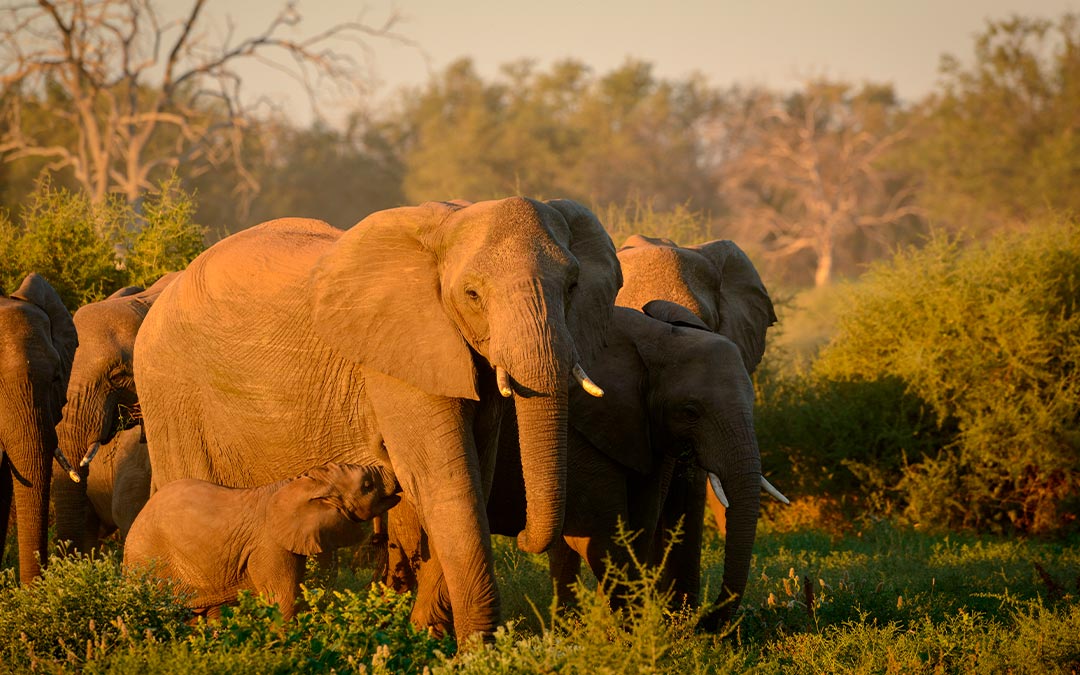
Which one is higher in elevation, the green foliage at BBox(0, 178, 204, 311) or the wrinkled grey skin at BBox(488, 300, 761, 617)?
the green foliage at BBox(0, 178, 204, 311)

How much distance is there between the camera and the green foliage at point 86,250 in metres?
9.76

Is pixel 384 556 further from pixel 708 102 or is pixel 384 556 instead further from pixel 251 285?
pixel 708 102

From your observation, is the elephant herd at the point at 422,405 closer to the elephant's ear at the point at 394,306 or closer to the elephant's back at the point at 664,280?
the elephant's ear at the point at 394,306

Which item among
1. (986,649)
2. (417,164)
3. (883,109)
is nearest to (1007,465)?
(986,649)

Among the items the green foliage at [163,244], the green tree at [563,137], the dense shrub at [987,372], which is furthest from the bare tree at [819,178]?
the green foliage at [163,244]

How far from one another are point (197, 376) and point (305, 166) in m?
35.1

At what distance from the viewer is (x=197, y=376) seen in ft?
19.8

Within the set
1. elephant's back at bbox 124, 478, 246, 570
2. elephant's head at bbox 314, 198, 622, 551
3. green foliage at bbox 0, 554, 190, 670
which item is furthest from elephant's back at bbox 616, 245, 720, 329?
green foliage at bbox 0, 554, 190, 670

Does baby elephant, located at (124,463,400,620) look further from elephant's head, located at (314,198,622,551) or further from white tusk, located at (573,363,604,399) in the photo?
white tusk, located at (573,363,604,399)

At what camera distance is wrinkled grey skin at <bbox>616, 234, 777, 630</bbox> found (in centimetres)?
595

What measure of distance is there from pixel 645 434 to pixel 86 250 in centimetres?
538

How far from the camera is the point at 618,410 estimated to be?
6215mm

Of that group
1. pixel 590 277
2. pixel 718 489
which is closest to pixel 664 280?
pixel 718 489

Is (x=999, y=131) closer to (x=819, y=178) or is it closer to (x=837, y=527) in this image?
(x=819, y=178)
